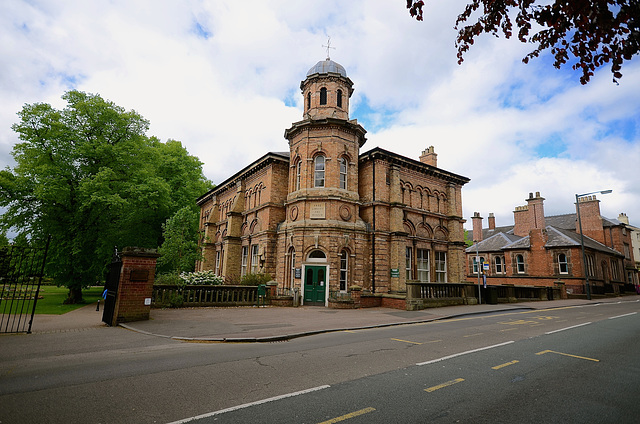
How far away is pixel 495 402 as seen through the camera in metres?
4.54

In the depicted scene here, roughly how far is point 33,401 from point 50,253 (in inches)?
794

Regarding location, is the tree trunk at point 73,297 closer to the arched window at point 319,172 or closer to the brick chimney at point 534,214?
the arched window at point 319,172

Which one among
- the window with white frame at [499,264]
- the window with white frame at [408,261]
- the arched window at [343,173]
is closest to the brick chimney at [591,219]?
the window with white frame at [499,264]

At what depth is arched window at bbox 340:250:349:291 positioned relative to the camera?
20.6 metres

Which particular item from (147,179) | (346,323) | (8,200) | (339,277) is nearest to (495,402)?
(346,323)

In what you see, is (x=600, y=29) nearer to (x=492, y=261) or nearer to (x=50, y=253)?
(x=50, y=253)

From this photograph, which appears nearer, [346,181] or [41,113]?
[41,113]

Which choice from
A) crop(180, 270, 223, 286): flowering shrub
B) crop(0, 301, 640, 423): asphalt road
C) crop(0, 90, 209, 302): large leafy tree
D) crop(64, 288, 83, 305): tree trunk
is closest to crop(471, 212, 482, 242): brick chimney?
crop(180, 270, 223, 286): flowering shrub

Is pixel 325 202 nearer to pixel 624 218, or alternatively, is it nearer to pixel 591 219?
pixel 591 219

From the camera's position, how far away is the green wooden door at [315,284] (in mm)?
19828

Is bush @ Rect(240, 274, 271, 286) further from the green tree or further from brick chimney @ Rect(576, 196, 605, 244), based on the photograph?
brick chimney @ Rect(576, 196, 605, 244)

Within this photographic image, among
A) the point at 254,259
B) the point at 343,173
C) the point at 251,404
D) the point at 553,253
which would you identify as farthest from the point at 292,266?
the point at 553,253

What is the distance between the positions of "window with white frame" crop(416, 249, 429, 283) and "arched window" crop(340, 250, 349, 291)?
6844mm

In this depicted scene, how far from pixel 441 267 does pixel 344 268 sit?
10.0 meters
